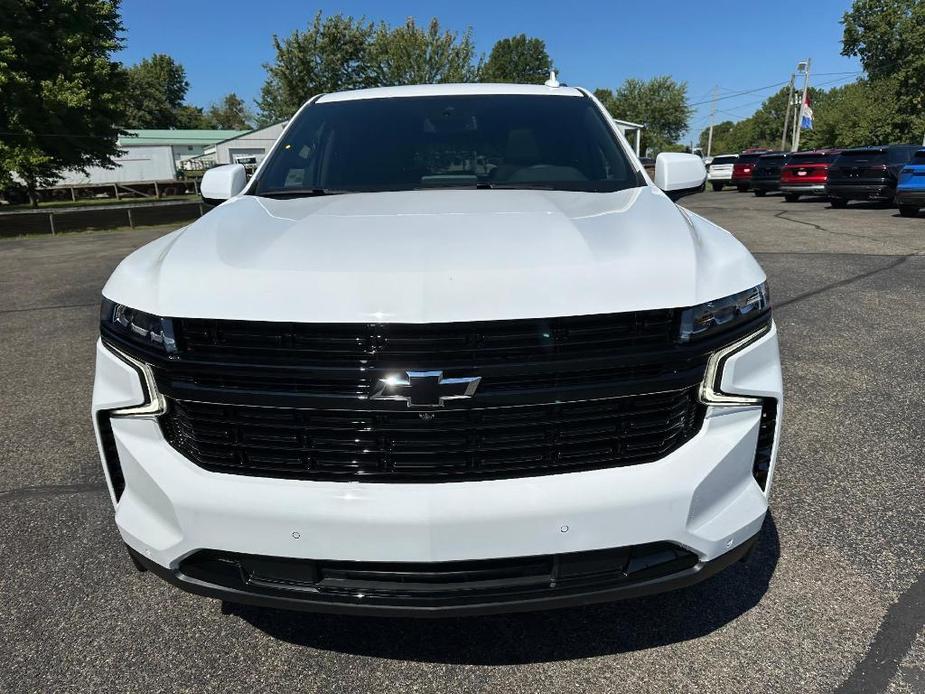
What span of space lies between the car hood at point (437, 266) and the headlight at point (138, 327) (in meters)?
0.03

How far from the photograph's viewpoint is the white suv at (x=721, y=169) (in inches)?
1153

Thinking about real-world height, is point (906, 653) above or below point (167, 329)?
below

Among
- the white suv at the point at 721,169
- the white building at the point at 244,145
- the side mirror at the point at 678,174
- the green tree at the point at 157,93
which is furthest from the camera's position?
the green tree at the point at 157,93

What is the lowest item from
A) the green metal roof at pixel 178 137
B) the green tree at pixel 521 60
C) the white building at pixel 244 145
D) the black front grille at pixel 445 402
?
the black front grille at pixel 445 402

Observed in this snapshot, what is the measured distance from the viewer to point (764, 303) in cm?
188

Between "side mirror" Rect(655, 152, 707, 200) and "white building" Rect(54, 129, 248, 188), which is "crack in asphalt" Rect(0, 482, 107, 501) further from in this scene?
"white building" Rect(54, 129, 248, 188)

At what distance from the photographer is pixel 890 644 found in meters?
2.06

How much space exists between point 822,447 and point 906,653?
5.28ft

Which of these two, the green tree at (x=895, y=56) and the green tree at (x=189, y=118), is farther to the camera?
the green tree at (x=189, y=118)

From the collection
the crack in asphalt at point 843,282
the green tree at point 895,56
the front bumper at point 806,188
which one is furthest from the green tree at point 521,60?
the crack in asphalt at point 843,282

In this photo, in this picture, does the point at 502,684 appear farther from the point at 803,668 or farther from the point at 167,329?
the point at 167,329

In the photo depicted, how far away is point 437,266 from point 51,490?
2.65 meters

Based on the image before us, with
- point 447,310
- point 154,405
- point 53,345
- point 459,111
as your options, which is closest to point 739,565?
point 447,310

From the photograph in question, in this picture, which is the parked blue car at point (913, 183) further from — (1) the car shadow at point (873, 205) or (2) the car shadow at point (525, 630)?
(2) the car shadow at point (525, 630)
